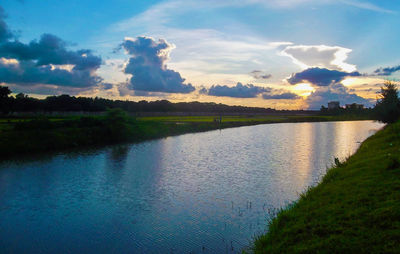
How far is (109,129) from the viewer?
42.6 metres

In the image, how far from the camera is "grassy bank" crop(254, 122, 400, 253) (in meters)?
6.43

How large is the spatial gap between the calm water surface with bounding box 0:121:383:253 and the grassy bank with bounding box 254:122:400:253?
6.57ft

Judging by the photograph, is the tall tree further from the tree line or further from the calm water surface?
the calm water surface

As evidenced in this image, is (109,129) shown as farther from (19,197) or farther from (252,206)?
(252,206)

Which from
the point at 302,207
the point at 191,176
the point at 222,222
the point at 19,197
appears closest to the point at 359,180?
the point at 302,207

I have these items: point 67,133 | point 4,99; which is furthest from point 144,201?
point 4,99

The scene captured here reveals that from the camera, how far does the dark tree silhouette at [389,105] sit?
49.0 m

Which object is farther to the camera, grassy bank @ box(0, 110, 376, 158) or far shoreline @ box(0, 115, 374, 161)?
grassy bank @ box(0, 110, 376, 158)

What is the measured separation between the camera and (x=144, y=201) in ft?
48.4

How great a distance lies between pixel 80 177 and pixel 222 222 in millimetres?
12066

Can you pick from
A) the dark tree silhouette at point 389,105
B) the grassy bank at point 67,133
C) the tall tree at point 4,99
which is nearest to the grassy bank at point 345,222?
the grassy bank at point 67,133

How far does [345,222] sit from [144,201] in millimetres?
9624

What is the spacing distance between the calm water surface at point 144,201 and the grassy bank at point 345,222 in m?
2.00

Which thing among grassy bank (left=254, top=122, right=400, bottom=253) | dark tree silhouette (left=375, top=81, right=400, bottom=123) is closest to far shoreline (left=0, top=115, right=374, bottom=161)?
grassy bank (left=254, top=122, right=400, bottom=253)
